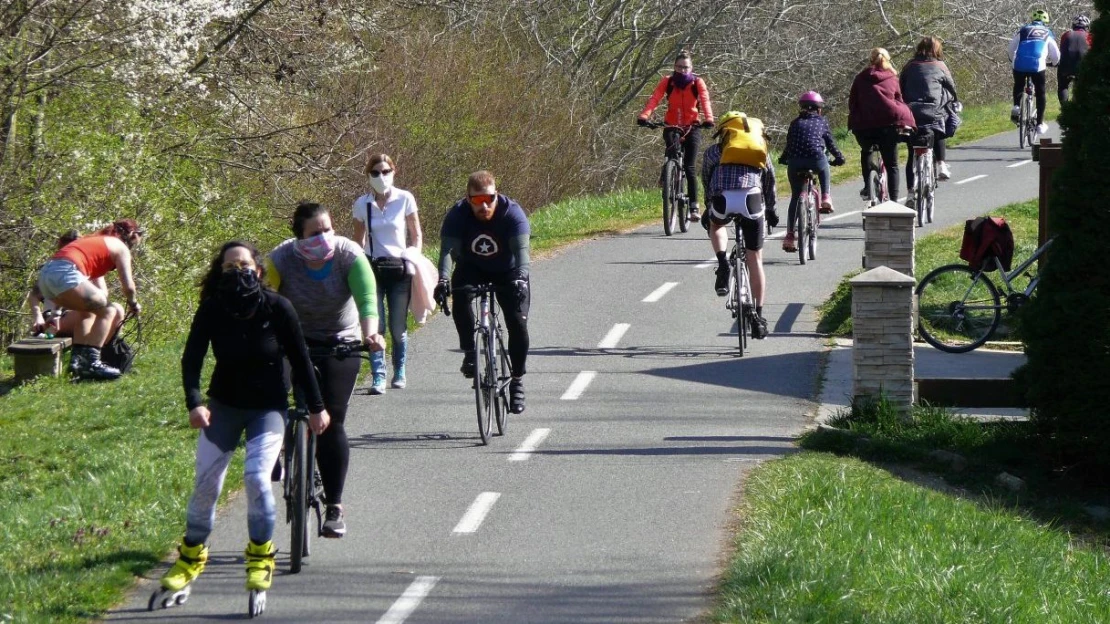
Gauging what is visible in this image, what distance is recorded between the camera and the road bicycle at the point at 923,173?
18.3 meters

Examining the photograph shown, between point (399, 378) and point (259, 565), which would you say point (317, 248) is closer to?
point (259, 565)

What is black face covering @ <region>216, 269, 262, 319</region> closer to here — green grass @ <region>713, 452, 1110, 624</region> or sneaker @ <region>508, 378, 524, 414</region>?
green grass @ <region>713, 452, 1110, 624</region>

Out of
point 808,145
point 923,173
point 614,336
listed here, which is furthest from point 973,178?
point 614,336

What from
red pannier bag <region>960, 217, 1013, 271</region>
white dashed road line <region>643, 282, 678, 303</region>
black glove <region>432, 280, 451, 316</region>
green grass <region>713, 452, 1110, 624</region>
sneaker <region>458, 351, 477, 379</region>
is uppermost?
black glove <region>432, 280, 451, 316</region>

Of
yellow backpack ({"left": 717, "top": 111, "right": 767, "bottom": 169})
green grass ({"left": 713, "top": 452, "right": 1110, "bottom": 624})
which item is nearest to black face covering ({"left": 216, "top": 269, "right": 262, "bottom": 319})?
green grass ({"left": 713, "top": 452, "right": 1110, "bottom": 624})

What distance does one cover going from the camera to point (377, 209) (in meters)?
11.9

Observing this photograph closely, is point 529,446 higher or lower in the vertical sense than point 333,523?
lower

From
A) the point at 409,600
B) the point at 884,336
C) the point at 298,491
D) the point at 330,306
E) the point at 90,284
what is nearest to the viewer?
the point at 409,600

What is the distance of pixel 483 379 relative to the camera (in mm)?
10375

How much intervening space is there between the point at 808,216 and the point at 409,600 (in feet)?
36.3

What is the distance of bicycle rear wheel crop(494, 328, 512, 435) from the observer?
34.6 feet

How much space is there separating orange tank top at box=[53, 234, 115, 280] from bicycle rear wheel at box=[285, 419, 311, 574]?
7658 mm

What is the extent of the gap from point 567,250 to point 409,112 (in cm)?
979

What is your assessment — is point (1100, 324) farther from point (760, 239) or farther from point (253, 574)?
point (253, 574)
